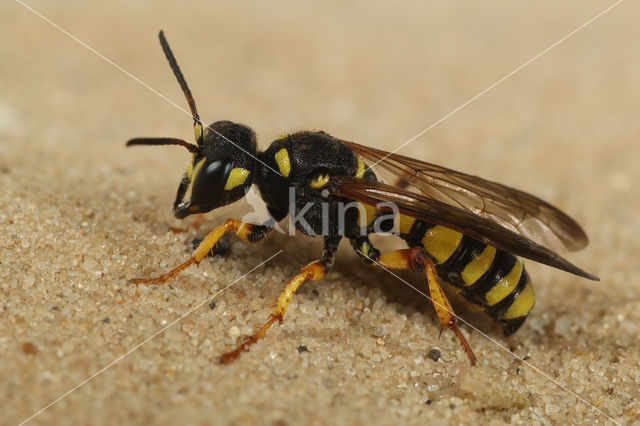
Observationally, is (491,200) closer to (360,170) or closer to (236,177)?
(360,170)

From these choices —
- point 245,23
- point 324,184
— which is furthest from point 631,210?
point 245,23

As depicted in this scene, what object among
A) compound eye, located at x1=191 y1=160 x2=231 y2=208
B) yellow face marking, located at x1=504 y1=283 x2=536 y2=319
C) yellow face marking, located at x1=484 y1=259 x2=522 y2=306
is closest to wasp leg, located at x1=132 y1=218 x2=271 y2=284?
compound eye, located at x1=191 y1=160 x2=231 y2=208

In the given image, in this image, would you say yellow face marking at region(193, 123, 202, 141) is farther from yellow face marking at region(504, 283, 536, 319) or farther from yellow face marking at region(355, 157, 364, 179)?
yellow face marking at region(504, 283, 536, 319)

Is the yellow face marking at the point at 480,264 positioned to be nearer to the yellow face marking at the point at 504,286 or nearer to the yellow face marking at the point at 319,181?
the yellow face marking at the point at 504,286

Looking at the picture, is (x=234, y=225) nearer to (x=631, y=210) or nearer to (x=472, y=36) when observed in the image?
(x=631, y=210)

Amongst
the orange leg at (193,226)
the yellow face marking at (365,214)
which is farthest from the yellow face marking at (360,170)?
the orange leg at (193,226)
